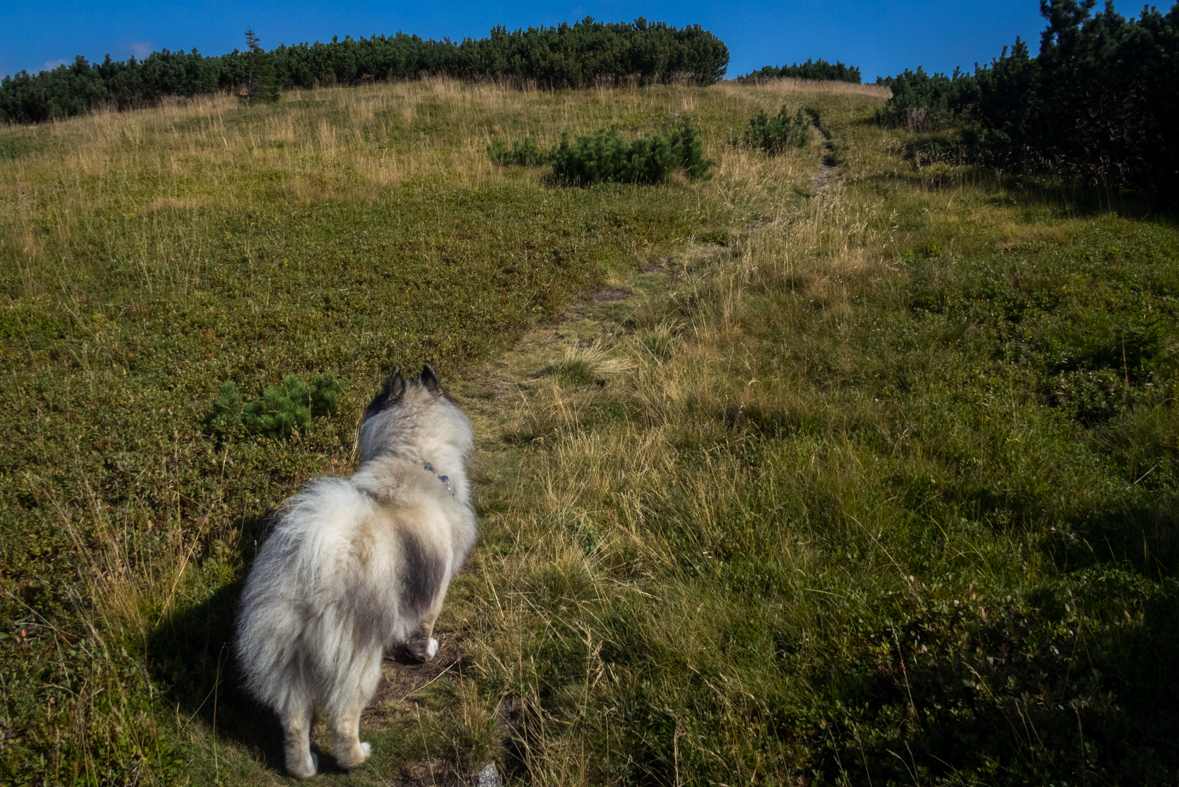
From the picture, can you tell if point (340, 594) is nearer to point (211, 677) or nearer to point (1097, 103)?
point (211, 677)

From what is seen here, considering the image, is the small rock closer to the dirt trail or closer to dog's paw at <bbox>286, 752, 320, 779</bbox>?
dog's paw at <bbox>286, 752, 320, 779</bbox>

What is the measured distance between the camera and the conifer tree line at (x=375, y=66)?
25656mm

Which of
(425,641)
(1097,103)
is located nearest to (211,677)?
(425,641)

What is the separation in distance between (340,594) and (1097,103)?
14.6m

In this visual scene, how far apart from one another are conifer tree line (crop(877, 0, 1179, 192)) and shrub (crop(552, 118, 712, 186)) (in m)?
6.23

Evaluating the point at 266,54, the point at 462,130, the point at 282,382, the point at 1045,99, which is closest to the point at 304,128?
the point at 462,130

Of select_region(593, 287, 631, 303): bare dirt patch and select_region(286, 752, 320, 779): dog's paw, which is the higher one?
select_region(593, 287, 631, 303): bare dirt patch

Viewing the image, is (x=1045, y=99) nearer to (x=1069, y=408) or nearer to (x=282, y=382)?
(x=1069, y=408)

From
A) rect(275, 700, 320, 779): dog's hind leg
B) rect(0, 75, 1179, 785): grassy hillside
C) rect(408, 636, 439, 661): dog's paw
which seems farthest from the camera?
rect(408, 636, 439, 661): dog's paw

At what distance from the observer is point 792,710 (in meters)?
2.53

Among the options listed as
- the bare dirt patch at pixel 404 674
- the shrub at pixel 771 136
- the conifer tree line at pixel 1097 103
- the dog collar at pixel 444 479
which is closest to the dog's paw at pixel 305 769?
the bare dirt patch at pixel 404 674

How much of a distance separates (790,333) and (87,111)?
31.3m

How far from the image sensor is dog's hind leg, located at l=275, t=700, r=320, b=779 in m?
2.75

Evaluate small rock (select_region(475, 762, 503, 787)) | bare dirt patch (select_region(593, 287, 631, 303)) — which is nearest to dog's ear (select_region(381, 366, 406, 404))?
small rock (select_region(475, 762, 503, 787))
